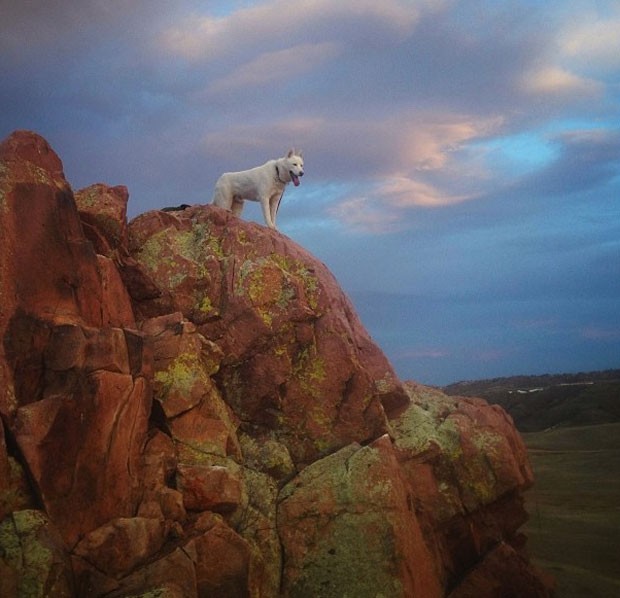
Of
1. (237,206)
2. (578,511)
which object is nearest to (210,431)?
(237,206)

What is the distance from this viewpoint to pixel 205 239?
1639 cm

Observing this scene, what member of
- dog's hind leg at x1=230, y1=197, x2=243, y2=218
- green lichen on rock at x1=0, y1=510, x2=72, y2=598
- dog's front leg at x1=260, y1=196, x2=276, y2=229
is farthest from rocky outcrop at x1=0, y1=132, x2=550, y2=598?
dog's hind leg at x1=230, y1=197, x2=243, y2=218

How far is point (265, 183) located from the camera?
19.2 meters

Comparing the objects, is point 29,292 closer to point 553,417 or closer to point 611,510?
point 611,510

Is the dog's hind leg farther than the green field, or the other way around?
the dog's hind leg

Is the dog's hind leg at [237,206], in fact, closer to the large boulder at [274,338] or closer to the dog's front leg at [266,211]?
the dog's front leg at [266,211]

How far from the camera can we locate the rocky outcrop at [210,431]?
31.9 feet

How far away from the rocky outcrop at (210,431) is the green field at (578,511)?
225 inches

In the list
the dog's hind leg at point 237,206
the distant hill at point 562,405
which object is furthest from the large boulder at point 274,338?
the distant hill at point 562,405

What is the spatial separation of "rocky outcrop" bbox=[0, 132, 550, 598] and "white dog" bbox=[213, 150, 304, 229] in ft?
8.15

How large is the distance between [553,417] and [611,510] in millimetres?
51682

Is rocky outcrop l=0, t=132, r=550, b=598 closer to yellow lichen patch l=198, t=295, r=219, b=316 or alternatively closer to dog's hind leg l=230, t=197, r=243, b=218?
yellow lichen patch l=198, t=295, r=219, b=316

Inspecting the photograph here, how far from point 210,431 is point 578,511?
28766 millimetres

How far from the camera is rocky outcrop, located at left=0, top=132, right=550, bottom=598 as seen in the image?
9.73 m
